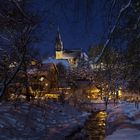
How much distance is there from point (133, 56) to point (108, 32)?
330 cm

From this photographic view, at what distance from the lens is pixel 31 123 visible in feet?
110

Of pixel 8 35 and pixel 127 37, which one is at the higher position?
pixel 8 35

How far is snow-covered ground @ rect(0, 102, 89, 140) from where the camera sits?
28.1 metres

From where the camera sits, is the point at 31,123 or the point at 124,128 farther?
the point at 31,123

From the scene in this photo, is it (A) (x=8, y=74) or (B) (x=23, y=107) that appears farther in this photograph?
(B) (x=23, y=107)

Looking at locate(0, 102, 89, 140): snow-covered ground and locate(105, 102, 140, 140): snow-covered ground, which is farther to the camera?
locate(0, 102, 89, 140): snow-covered ground

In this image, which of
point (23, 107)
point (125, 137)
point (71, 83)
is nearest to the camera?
point (125, 137)

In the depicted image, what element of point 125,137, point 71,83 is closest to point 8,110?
point 125,137

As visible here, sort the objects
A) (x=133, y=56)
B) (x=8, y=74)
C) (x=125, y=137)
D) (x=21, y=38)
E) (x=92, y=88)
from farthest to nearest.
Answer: (x=92, y=88) → (x=8, y=74) → (x=21, y=38) → (x=125, y=137) → (x=133, y=56)

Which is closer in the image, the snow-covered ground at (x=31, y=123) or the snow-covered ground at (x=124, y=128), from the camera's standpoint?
the snow-covered ground at (x=124, y=128)

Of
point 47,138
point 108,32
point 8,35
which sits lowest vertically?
point 47,138

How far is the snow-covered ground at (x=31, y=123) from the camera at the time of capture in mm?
28094

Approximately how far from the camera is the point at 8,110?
33.8 m

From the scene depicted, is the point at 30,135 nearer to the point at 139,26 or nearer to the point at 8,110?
the point at 8,110
